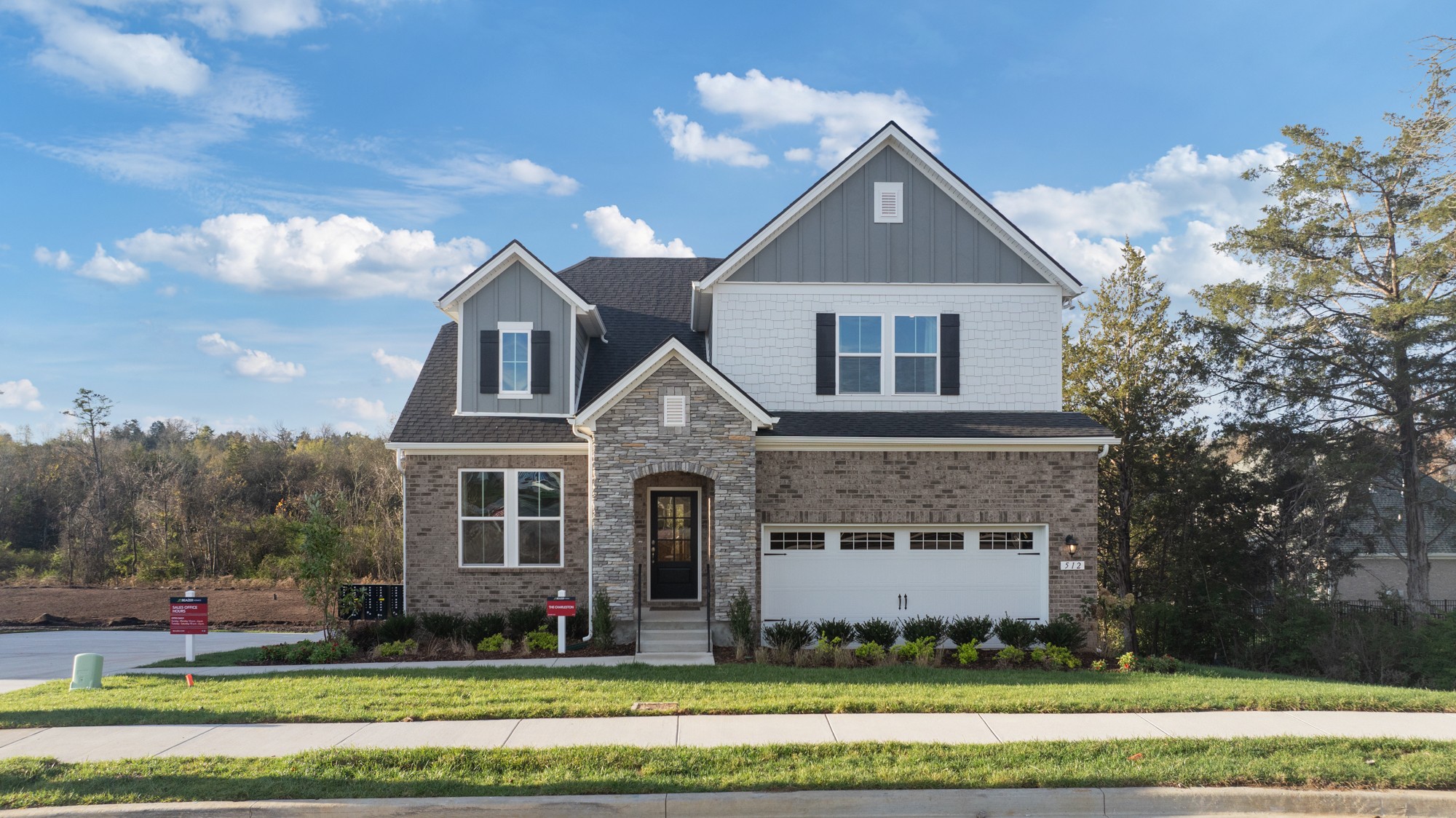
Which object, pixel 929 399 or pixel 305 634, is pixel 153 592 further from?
pixel 929 399

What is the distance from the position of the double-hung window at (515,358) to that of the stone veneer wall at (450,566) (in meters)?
1.48

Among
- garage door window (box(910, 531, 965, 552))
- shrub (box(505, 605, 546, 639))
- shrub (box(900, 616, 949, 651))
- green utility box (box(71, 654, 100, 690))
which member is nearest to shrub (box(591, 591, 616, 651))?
shrub (box(505, 605, 546, 639))

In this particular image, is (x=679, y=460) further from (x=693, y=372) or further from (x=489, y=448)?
(x=489, y=448)

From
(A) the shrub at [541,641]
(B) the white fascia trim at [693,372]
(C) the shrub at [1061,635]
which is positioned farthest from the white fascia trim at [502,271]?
(C) the shrub at [1061,635]

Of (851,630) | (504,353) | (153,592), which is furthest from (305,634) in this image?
(851,630)

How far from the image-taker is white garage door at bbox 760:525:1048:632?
15.8m

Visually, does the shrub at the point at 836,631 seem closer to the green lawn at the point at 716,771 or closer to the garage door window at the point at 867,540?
the garage door window at the point at 867,540

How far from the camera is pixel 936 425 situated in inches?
630

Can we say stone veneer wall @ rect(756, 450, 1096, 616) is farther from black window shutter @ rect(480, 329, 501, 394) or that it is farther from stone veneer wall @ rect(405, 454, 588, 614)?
black window shutter @ rect(480, 329, 501, 394)

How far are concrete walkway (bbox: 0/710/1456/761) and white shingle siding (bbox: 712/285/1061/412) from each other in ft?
24.8

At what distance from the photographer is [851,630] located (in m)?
15.1

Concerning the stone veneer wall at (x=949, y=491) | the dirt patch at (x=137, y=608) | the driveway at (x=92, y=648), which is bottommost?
the dirt patch at (x=137, y=608)

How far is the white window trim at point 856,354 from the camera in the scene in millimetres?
16844

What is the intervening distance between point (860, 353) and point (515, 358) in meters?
6.50
